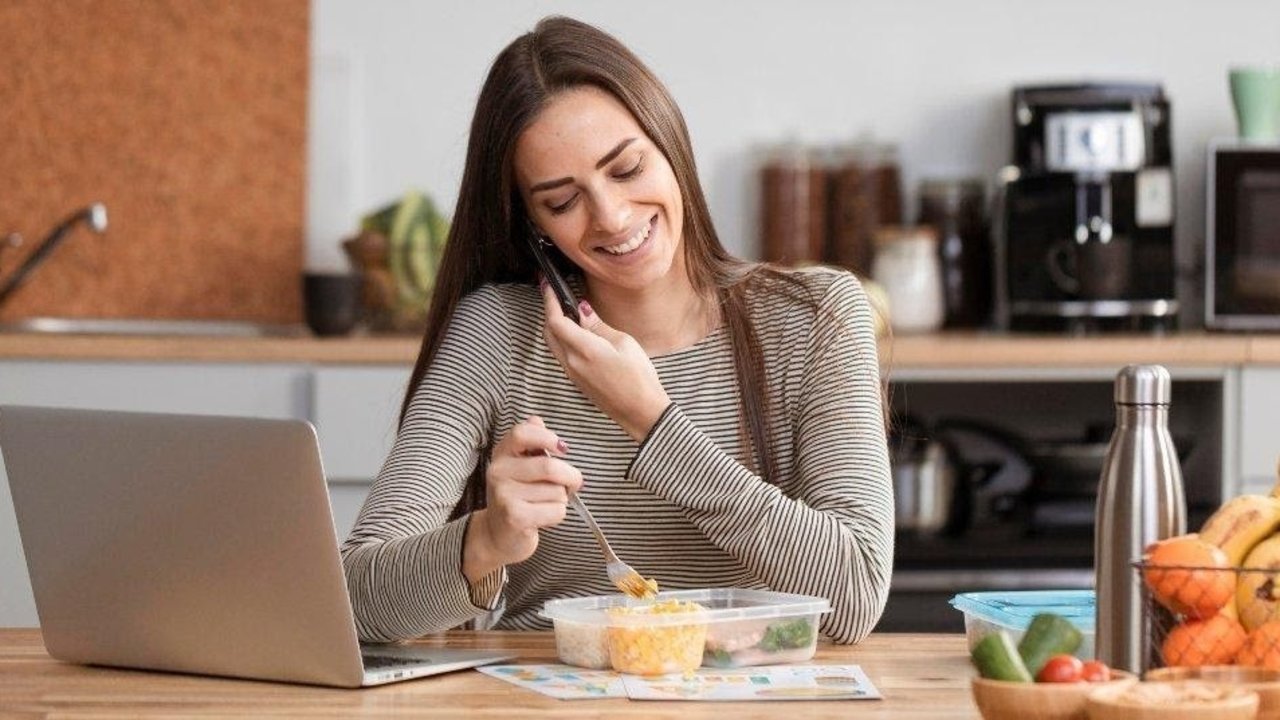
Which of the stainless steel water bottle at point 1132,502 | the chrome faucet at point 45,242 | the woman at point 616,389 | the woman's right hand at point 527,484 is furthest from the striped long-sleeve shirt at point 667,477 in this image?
the chrome faucet at point 45,242

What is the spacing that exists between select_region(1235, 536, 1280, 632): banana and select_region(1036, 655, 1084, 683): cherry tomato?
0.53 feet

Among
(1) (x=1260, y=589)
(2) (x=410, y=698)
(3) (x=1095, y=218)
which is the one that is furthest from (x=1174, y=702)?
(3) (x=1095, y=218)

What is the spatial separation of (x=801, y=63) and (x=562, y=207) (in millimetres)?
1976

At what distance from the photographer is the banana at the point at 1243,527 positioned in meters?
1.34

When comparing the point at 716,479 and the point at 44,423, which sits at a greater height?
Result: the point at 44,423

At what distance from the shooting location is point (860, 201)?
377 centimetres

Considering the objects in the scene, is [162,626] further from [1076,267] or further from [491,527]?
[1076,267]

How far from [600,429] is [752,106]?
74.7 inches

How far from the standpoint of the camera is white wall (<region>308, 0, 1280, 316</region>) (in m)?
3.83

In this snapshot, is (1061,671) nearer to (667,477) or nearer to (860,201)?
(667,477)

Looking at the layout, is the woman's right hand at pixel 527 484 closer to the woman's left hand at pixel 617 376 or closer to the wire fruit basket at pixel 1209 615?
the woman's left hand at pixel 617 376

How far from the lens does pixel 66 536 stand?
60.2 inches

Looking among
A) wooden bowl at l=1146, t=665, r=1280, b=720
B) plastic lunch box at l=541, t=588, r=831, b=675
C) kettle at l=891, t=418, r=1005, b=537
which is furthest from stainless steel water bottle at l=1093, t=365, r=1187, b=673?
kettle at l=891, t=418, r=1005, b=537

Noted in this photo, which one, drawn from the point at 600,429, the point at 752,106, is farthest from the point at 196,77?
the point at 600,429
